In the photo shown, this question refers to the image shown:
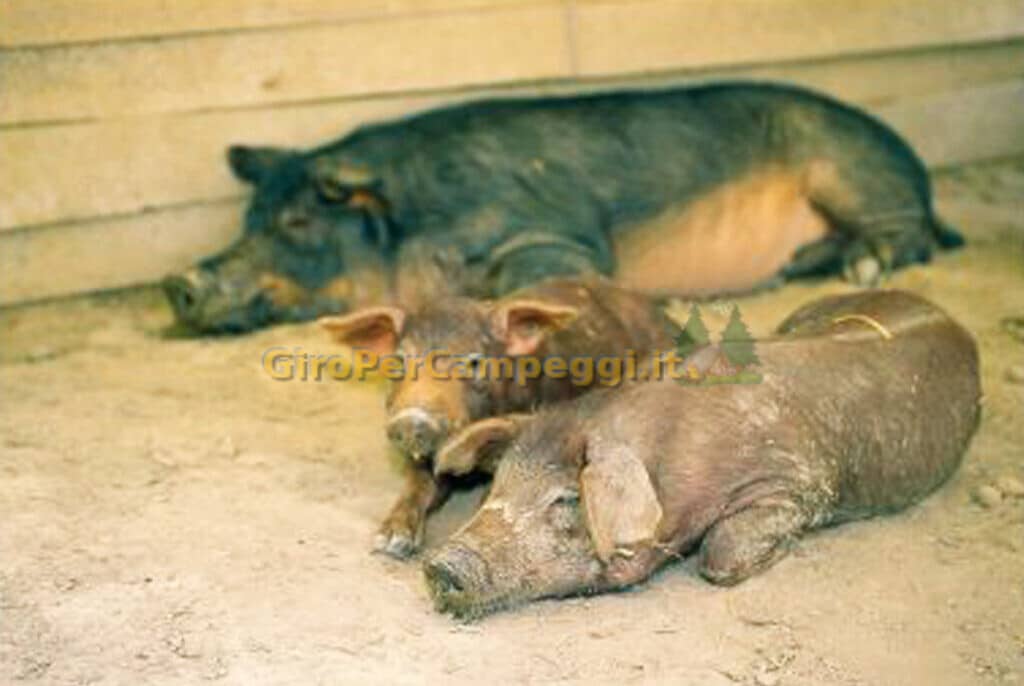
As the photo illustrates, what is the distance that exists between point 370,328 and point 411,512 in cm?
70

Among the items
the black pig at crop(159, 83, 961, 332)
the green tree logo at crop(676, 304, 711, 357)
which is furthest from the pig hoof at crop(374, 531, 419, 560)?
the black pig at crop(159, 83, 961, 332)

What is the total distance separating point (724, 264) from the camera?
6.56 meters

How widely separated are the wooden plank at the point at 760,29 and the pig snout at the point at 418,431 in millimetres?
2662

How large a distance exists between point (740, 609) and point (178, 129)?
3344mm

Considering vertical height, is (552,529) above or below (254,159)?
below

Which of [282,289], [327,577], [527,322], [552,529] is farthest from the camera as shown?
[282,289]

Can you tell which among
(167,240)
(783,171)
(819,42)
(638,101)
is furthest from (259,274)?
(819,42)

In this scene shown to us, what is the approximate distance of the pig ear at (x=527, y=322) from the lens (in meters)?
4.68

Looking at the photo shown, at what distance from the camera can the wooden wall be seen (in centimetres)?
596

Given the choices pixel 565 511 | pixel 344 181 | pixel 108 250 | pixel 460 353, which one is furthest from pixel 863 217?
pixel 108 250

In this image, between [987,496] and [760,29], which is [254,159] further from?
[987,496]

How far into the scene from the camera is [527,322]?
189 inches

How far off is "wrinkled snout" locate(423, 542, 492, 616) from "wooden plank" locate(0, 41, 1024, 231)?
2908 mm

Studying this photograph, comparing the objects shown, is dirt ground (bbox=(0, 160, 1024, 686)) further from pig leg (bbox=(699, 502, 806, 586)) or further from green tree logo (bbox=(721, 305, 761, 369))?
green tree logo (bbox=(721, 305, 761, 369))
